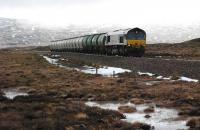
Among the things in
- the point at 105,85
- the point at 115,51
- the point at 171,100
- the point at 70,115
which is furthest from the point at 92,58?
the point at 70,115

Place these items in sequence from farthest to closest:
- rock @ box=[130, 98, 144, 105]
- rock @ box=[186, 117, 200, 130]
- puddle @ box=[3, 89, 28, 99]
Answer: puddle @ box=[3, 89, 28, 99]
rock @ box=[130, 98, 144, 105]
rock @ box=[186, 117, 200, 130]

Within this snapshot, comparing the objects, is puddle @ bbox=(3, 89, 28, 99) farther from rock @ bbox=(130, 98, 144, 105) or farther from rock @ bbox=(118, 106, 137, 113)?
rock @ bbox=(118, 106, 137, 113)

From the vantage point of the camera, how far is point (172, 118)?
2366 cm

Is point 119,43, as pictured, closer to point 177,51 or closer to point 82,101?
point 82,101

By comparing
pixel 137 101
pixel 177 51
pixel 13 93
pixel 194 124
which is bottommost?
pixel 177 51

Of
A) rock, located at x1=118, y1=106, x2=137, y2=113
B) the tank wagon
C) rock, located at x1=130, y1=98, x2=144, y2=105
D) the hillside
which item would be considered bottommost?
the hillside

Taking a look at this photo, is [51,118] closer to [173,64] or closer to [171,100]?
[171,100]

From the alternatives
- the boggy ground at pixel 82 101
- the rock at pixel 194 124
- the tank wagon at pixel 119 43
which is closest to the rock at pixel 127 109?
the boggy ground at pixel 82 101

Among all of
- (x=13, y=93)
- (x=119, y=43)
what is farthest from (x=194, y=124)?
(x=119, y=43)

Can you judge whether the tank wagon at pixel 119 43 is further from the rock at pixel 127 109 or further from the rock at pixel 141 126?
the rock at pixel 141 126

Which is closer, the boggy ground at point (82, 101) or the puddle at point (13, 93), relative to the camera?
Answer: the boggy ground at point (82, 101)

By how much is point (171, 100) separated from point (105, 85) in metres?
11.0

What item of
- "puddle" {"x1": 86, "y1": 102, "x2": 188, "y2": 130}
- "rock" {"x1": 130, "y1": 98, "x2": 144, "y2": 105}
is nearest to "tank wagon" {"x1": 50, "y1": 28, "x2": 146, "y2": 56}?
"rock" {"x1": 130, "y1": 98, "x2": 144, "y2": 105}

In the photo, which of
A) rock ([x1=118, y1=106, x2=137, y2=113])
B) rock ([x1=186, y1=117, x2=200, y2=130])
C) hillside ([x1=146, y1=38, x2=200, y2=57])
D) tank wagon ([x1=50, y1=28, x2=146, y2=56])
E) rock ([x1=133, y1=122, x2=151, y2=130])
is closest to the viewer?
rock ([x1=186, y1=117, x2=200, y2=130])
